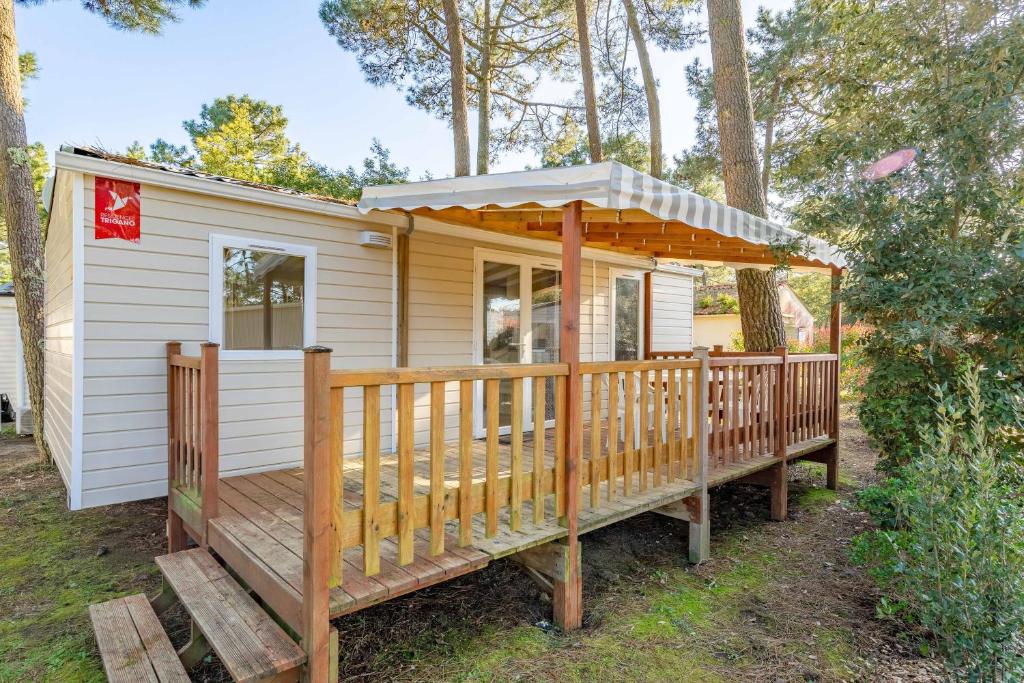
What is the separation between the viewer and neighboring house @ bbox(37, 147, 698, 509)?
3.32 meters

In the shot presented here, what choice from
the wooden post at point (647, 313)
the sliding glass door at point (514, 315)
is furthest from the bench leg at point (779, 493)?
the wooden post at point (647, 313)

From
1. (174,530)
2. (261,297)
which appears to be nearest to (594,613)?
(174,530)

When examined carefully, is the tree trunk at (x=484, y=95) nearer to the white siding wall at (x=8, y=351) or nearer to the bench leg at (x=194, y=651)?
the bench leg at (x=194, y=651)

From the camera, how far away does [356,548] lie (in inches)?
101

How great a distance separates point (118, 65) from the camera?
15961 mm

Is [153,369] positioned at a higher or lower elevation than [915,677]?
higher

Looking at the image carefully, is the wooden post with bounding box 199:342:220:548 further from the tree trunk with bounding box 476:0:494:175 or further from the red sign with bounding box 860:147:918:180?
the tree trunk with bounding box 476:0:494:175

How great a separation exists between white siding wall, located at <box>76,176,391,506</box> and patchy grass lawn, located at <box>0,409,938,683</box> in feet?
2.42

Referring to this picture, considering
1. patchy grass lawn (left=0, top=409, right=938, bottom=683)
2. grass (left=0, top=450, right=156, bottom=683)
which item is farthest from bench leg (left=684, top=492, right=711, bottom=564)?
grass (left=0, top=450, right=156, bottom=683)

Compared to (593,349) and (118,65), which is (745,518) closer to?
(593,349)

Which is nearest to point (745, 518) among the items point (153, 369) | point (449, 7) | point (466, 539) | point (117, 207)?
point (466, 539)

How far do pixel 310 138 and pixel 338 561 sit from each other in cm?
2226

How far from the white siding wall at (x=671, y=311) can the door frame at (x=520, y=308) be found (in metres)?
2.31

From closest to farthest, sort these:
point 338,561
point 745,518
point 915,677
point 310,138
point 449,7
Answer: point 338,561, point 915,677, point 745,518, point 449,7, point 310,138
